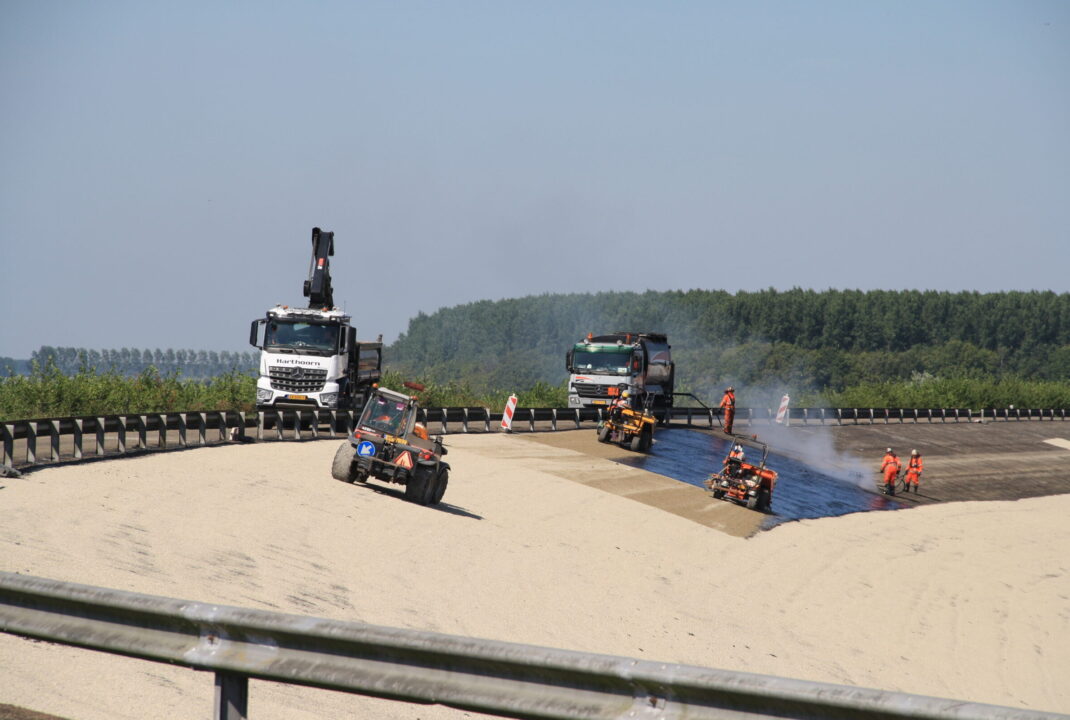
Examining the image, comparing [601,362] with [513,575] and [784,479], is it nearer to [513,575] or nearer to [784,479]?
[784,479]

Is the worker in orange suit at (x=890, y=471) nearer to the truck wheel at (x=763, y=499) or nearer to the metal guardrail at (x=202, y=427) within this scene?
the truck wheel at (x=763, y=499)

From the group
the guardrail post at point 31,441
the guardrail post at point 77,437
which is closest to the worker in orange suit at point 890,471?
the guardrail post at point 77,437

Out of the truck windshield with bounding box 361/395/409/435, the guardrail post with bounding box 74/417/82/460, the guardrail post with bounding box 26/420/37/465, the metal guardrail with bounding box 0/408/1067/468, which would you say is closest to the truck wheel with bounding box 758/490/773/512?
the metal guardrail with bounding box 0/408/1067/468

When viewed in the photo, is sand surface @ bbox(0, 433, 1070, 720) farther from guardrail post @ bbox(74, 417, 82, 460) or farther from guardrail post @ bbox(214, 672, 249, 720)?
guardrail post @ bbox(214, 672, 249, 720)

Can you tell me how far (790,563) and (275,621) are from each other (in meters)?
21.8

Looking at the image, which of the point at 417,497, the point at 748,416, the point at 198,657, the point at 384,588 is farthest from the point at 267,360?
the point at 748,416

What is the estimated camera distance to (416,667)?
539 centimetres

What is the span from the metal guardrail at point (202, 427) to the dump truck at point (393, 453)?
4973 millimetres

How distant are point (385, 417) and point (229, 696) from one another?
18601mm

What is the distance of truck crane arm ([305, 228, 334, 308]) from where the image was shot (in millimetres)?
Answer: 37219

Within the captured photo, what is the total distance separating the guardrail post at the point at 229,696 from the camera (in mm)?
5703

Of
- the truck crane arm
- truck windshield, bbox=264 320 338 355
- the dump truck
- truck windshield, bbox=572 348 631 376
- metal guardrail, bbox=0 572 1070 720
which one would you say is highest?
the truck crane arm

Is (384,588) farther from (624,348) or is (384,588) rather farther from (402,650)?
(624,348)

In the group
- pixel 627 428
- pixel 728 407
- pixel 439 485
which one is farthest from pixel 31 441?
pixel 728 407
